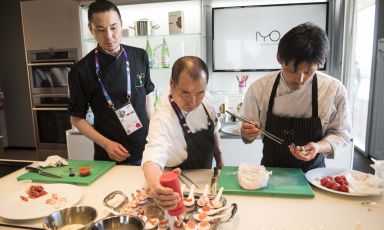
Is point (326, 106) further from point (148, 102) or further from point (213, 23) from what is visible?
point (213, 23)

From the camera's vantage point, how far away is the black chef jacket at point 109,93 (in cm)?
171

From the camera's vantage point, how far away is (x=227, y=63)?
9.70 ft

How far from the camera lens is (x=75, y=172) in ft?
4.77

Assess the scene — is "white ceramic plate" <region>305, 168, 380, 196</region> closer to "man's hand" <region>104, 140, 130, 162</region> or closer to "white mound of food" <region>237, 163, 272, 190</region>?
"white mound of food" <region>237, 163, 272, 190</region>

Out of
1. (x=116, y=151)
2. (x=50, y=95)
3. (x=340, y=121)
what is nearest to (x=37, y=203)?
(x=116, y=151)

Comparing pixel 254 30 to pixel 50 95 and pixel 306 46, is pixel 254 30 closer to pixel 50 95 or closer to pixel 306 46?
pixel 306 46

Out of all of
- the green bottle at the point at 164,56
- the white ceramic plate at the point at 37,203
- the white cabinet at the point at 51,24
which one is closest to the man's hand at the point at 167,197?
the white ceramic plate at the point at 37,203

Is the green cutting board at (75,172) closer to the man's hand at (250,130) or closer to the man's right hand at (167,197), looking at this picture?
the man's right hand at (167,197)

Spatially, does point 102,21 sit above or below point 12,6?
below

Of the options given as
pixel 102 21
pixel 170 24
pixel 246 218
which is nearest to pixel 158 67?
pixel 170 24

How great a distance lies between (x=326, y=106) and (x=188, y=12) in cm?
193

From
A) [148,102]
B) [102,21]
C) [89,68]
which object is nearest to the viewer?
[102,21]

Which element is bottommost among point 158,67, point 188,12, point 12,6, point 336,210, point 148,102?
point 336,210

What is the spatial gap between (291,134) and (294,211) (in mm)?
473
